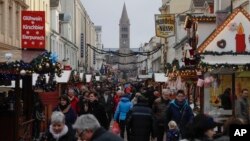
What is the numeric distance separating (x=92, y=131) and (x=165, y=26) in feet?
113

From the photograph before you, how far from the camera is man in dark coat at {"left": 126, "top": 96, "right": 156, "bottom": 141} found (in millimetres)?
15742

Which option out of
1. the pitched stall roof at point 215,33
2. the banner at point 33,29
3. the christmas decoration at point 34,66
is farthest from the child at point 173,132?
the banner at point 33,29

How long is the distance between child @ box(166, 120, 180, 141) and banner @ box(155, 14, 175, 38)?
2745cm

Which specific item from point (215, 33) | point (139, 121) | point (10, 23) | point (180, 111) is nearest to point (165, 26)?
point (10, 23)

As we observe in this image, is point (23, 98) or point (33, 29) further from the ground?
point (33, 29)

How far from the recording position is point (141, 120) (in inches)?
621

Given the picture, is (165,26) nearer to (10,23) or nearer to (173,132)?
(10,23)

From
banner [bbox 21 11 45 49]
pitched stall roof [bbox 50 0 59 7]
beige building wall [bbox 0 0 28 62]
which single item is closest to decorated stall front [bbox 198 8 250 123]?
banner [bbox 21 11 45 49]

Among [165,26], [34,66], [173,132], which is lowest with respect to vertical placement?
[173,132]

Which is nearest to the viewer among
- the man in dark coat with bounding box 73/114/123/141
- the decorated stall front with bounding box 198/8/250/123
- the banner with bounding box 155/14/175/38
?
the man in dark coat with bounding box 73/114/123/141

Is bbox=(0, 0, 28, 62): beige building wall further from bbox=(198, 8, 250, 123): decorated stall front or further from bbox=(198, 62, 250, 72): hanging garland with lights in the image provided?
bbox=(198, 62, 250, 72): hanging garland with lights

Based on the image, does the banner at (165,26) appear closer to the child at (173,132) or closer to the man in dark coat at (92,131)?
the child at (173,132)

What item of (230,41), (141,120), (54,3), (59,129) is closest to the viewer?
(59,129)

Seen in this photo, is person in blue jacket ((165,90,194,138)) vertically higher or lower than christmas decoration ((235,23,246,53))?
lower
